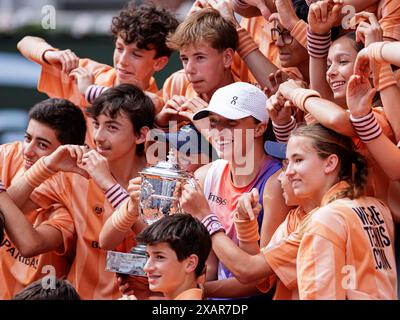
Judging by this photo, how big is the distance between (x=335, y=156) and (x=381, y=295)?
0.68 meters

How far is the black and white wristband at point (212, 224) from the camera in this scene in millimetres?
5738

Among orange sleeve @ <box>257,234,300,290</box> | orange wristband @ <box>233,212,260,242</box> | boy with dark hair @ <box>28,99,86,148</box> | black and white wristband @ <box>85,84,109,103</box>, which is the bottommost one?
orange sleeve @ <box>257,234,300,290</box>

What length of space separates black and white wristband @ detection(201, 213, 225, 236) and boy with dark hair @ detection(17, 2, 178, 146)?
163 centimetres

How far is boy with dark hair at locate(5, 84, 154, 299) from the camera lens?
6289mm

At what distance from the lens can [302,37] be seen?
6.40 metres

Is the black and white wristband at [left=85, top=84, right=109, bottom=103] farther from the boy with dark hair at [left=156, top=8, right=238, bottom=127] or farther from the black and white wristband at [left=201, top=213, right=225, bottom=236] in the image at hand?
the black and white wristband at [left=201, top=213, right=225, bottom=236]

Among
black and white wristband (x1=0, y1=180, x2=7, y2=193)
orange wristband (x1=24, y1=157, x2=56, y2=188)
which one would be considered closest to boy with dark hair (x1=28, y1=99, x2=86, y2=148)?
orange wristband (x1=24, y1=157, x2=56, y2=188)

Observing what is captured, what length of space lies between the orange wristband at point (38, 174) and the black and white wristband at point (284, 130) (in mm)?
1193

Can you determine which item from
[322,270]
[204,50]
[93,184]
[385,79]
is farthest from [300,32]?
[322,270]

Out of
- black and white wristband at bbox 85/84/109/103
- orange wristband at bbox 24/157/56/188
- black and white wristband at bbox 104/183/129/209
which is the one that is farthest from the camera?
black and white wristband at bbox 85/84/109/103

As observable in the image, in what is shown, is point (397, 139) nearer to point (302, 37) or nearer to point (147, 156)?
point (302, 37)

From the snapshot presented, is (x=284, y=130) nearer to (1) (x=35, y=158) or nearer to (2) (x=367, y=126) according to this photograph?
(2) (x=367, y=126)

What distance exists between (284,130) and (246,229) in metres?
0.66

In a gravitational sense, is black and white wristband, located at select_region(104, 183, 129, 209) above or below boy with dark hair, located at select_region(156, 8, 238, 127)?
below
